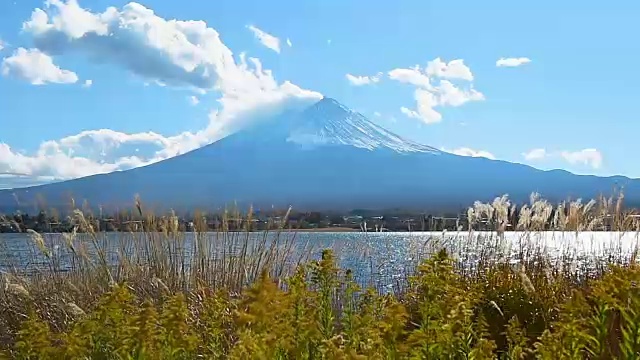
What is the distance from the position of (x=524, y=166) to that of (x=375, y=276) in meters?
137

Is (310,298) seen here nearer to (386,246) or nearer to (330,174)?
(386,246)

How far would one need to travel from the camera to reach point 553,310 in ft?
19.8

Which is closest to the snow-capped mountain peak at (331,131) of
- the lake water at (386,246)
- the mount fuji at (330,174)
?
the mount fuji at (330,174)

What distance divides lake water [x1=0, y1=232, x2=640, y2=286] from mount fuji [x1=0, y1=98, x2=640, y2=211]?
2285 inches

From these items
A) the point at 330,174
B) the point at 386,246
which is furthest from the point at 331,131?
the point at 386,246

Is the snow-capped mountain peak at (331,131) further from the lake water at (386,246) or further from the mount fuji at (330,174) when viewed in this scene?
the lake water at (386,246)

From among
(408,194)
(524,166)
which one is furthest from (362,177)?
(524,166)

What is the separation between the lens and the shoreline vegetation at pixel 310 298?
2.91 m

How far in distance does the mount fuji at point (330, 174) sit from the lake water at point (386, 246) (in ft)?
190

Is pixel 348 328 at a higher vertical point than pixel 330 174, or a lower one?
lower

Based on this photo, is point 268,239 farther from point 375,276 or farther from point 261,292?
point 261,292

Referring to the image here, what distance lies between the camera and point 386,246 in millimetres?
10227

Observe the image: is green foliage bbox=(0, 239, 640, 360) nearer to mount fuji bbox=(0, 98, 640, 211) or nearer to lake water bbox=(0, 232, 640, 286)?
lake water bbox=(0, 232, 640, 286)

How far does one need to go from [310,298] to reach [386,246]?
20.1 feet
